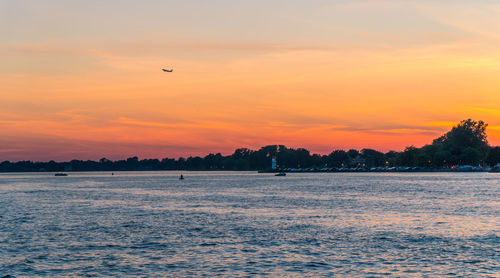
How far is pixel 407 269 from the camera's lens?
29.0 m

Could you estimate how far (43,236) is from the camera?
144ft

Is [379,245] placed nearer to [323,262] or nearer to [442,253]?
[442,253]

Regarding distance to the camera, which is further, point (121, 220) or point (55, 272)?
point (121, 220)

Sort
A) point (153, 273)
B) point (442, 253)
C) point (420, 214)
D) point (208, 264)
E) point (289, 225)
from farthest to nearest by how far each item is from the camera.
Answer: point (420, 214), point (289, 225), point (442, 253), point (208, 264), point (153, 273)

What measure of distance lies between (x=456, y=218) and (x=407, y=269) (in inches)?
1167

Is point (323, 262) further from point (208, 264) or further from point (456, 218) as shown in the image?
point (456, 218)

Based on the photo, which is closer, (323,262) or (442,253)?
(323,262)

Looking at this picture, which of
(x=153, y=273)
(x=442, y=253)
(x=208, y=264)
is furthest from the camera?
(x=442, y=253)

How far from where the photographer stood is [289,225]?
5078 centimetres

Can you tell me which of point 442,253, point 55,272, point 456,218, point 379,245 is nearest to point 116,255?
point 55,272

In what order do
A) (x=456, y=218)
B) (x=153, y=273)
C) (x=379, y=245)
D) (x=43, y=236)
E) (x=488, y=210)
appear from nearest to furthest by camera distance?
(x=153, y=273) → (x=379, y=245) → (x=43, y=236) → (x=456, y=218) → (x=488, y=210)

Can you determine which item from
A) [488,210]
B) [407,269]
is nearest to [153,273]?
[407,269]

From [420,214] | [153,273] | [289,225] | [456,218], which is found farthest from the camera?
[420,214]

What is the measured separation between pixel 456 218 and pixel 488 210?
39.6 ft
